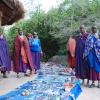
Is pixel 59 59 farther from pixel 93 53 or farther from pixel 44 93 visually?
pixel 44 93

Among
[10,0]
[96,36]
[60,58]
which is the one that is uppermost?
[10,0]

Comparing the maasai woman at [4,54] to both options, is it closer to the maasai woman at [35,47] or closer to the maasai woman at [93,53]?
the maasai woman at [35,47]

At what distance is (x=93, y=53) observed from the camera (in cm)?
1217

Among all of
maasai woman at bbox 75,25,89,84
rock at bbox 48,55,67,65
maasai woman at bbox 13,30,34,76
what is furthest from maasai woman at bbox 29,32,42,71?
rock at bbox 48,55,67,65

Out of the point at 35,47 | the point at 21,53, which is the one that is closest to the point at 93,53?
the point at 21,53

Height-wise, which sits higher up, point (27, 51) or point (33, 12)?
point (33, 12)

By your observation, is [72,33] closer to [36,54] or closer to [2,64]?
[36,54]

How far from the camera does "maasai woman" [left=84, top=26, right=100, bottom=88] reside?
12.1 meters

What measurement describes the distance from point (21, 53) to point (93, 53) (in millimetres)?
3982

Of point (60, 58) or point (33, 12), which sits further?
point (33, 12)

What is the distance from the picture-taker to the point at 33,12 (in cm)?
3098

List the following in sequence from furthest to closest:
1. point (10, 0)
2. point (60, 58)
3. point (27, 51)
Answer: point (60, 58)
point (27, 51)
point (10, 0)

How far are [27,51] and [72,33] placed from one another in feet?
21.9

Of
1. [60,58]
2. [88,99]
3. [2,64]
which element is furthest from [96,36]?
[60,58]
